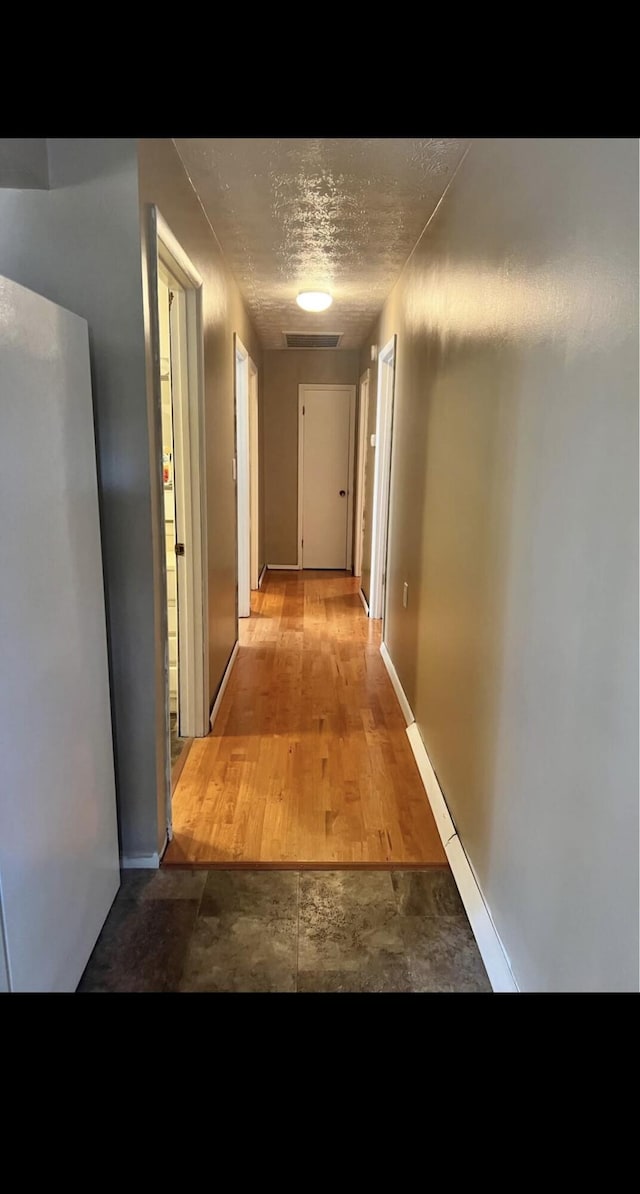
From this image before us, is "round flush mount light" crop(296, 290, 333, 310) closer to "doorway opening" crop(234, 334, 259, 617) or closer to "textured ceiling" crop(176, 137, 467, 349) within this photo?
"textured ceiling" crop(176, 137, 467, 349)

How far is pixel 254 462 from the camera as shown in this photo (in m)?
5.53

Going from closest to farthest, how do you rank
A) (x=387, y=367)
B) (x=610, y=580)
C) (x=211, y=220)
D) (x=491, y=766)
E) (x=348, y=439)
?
(x=610, y=580), (x=491, y=766), (x=211, y=220), (x=387, y=367), (x=348, y=439)

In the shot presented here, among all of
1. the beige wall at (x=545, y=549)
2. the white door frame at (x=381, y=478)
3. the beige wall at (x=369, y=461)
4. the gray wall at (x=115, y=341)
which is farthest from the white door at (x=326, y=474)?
the gray wall at (x=115, y=341)

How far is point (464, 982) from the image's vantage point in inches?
62.6

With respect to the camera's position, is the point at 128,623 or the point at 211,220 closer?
the point at 128,623

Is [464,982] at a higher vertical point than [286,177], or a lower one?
lower

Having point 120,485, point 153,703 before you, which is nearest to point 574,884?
point 153,703

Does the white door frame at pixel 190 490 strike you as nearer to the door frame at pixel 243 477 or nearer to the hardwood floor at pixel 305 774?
the hardwood floor at pixel 305 774

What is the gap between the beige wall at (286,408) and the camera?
255 inches

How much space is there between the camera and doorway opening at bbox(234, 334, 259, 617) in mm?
4660

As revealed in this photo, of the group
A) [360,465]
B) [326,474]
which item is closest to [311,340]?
[360,465]
